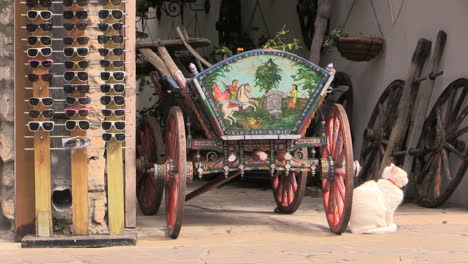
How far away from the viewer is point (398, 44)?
30.6 feet

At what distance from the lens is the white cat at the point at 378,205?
6152mm

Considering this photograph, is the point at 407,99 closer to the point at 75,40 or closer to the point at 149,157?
the point at 149,157

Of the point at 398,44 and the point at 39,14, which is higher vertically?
the point at 398,44

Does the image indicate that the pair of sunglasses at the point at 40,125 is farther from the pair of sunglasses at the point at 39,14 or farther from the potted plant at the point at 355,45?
the potted plant at the point at 355,45

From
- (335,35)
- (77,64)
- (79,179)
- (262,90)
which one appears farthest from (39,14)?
(335,35)

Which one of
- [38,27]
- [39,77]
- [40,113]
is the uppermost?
[38,27]

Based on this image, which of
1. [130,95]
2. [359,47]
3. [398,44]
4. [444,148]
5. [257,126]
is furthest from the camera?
[359,47]

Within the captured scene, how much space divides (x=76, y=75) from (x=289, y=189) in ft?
7.90

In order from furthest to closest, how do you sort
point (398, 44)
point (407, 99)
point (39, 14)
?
point (398, 44) < point (407, 99) < point (39, 14)

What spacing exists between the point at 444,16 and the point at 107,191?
4.04 m

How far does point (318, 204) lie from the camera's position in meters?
8.45

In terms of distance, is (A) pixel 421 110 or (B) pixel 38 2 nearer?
(B) pixel 38 2

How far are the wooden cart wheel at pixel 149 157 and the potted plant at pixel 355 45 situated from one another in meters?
2.72

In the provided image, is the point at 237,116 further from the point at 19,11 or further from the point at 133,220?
the point at 19,11
